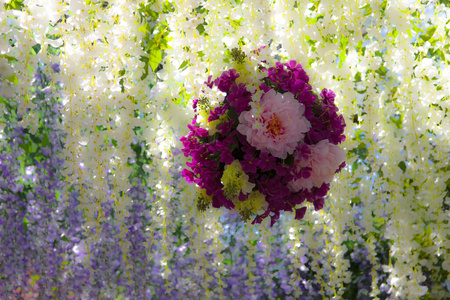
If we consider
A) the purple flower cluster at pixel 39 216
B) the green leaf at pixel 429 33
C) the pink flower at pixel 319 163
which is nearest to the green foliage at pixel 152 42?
the pink flower at pixel 319 163

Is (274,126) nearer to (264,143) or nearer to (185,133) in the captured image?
(264,143)

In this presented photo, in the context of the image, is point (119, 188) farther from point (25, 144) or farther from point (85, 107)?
point (25, 144)

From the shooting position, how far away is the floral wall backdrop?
5.38 ft

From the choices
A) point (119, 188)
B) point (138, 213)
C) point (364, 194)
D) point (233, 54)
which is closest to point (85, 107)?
point (119, 188)

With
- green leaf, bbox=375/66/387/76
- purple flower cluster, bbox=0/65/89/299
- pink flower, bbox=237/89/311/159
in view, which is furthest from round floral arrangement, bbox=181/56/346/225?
purple flower cluster, bbox=0/65/89/299

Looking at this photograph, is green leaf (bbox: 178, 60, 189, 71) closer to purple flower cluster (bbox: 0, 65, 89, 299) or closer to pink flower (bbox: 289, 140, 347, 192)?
pink flower (bbox: 289, 140, 347, 192)

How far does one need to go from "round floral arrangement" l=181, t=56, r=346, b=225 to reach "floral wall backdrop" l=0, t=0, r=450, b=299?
118 mm

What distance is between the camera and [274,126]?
4.60 ft

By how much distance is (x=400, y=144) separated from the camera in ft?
6.76

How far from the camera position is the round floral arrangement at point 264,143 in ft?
4.60

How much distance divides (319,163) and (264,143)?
20 centimetres

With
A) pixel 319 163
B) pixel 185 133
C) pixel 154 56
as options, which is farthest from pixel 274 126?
pixel 154 56

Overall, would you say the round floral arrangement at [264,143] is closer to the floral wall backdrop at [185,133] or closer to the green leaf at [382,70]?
the floral wall backdrop at [185,133]

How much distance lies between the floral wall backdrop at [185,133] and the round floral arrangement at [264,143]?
0.12 m
